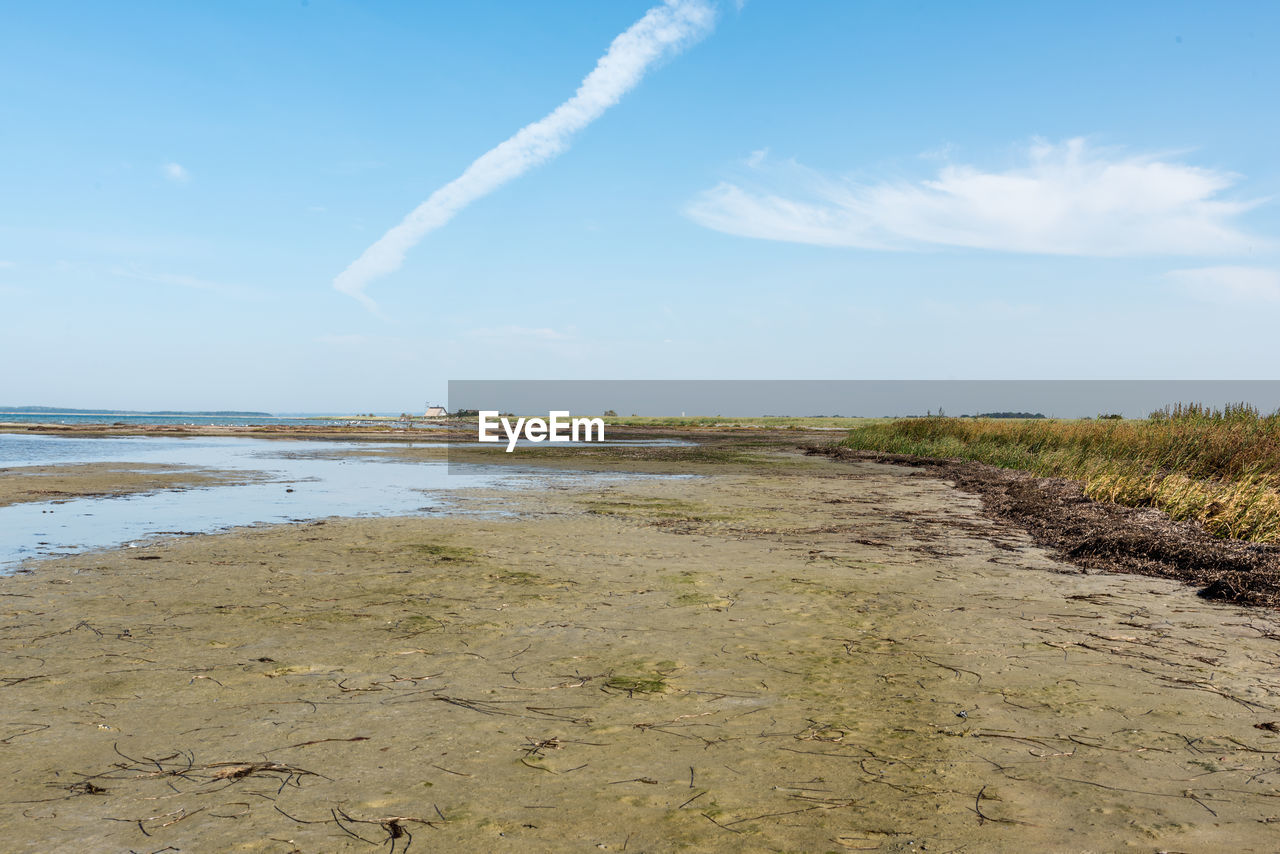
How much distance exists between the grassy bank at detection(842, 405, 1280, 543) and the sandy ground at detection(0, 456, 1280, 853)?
4863 mm

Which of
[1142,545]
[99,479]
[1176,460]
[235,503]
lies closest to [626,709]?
[1142,545]

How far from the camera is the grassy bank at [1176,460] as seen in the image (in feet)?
38.7

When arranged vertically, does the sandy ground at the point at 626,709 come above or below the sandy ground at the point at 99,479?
below

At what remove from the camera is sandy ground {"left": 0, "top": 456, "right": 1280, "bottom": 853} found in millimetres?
3264

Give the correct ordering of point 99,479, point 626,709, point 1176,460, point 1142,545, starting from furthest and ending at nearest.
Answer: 1. point 99,479
2. point 1176,460
3. point 1142,545
4. point 626,709

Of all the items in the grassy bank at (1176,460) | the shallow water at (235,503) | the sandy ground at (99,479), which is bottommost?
the shallow water at (235,503)

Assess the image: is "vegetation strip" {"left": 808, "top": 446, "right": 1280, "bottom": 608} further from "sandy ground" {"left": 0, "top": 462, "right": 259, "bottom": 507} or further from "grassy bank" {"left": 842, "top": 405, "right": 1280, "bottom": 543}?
"sandy ground" {"left": 0, "top": 462, "right": 259, "bottom": 507}

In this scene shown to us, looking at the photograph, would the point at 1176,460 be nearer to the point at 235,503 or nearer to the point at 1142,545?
the point at 1142,545

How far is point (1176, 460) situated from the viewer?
1841 centimetres

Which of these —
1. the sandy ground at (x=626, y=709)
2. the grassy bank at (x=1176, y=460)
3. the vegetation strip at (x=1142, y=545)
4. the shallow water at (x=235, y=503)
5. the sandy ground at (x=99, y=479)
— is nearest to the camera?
the sandy ground at (x=626, y=709)

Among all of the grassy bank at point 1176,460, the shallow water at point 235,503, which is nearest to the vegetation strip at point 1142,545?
the grassy bank at point 1176,460

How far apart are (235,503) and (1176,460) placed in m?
22.0

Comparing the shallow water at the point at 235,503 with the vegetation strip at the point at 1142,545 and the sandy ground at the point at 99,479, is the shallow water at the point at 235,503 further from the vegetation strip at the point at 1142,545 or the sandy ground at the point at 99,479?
the vegetation strip at the point at 1142,545

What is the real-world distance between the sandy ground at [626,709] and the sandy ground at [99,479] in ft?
32.3
